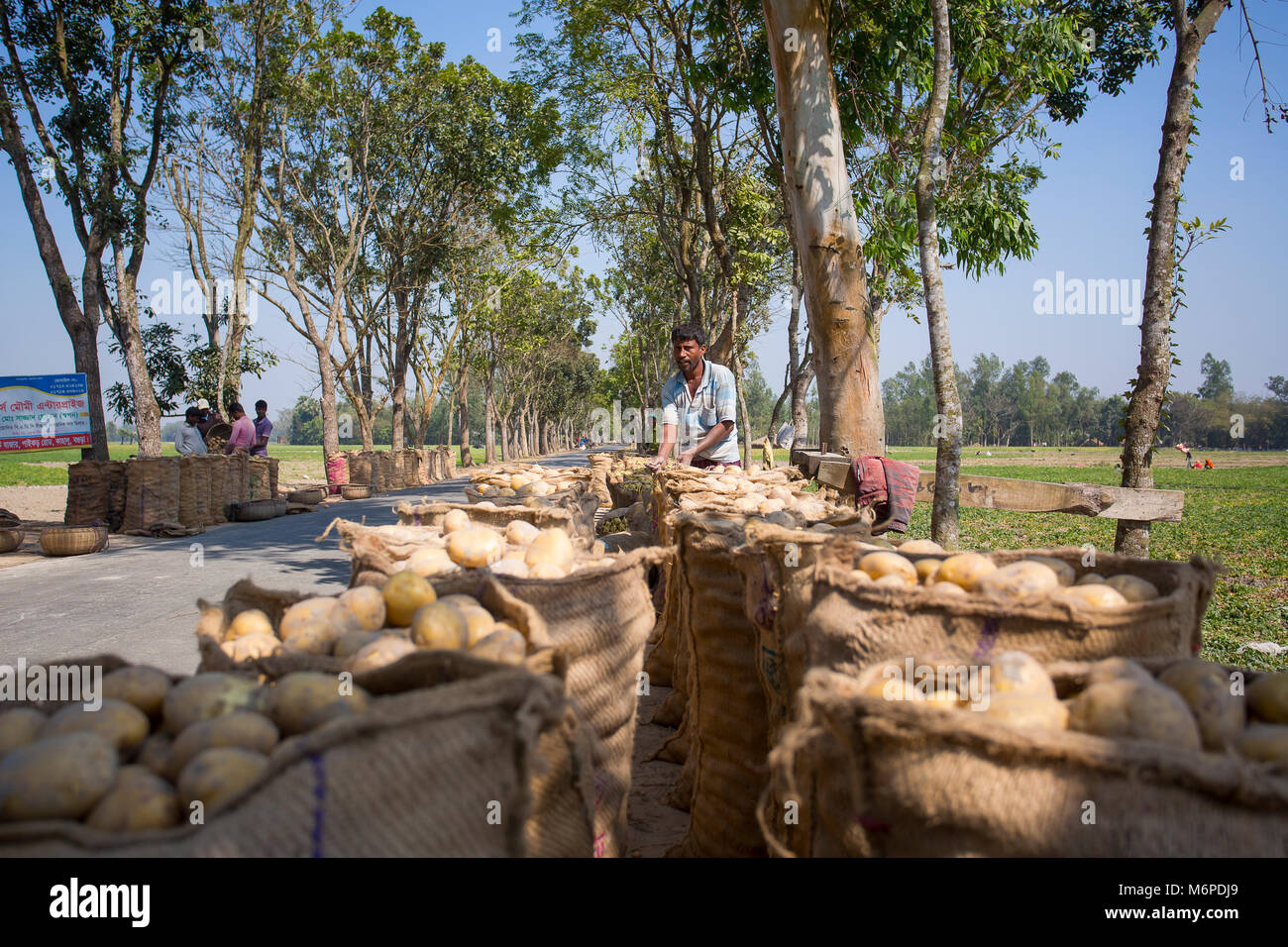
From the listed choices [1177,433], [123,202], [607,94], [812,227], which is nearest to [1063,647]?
[812,227]

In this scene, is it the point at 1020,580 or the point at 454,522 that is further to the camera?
the point at 454,522

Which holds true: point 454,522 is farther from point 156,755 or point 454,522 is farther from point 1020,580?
point 1020,580

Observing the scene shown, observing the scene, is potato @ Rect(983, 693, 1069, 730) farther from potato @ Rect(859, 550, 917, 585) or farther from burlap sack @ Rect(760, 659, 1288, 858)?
potato @ Rect(859, 550, 917, 585)

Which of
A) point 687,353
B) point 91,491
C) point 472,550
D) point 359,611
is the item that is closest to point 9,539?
point 91,491

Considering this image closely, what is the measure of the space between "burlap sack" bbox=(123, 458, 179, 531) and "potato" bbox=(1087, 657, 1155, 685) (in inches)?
523

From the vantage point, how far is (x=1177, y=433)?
105 m

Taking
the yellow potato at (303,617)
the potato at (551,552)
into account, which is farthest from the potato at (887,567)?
the yellow potato at (303,617)

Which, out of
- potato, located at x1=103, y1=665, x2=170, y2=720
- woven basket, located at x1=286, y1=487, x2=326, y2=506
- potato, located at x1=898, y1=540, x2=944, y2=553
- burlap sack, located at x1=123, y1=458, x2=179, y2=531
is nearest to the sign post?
burlap sack, located at x1=123, y1=458, x2=179, y2=531

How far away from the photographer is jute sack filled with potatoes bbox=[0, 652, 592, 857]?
4.31 feet

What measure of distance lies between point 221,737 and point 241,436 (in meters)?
15.8

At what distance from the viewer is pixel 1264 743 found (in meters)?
→ 1.59

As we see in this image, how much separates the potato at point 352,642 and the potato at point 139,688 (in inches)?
15.8

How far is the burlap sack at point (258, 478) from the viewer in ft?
49.6
